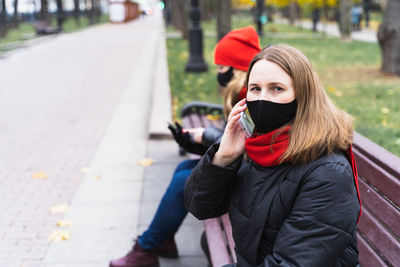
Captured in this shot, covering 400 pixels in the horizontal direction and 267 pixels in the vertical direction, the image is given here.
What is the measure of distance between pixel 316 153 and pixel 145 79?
9.97 metres

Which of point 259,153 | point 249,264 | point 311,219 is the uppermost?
point 259,153

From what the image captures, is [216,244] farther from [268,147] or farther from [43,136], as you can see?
[43,136]

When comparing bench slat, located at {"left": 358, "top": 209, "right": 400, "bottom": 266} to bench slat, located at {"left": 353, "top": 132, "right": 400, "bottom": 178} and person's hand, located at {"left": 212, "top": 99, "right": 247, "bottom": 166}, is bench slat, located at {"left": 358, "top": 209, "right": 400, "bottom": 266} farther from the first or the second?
person's hand, located at {"left": 212, "top": 99, "right": 247, "bottom": 166}

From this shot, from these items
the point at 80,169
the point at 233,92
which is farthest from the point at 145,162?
the point at 233,92

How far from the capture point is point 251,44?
3.29 metres

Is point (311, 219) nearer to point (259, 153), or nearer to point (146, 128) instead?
point (259, 153)

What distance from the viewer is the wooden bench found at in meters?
2.03

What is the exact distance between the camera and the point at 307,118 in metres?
1.81

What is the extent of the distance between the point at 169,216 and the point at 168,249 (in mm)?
328

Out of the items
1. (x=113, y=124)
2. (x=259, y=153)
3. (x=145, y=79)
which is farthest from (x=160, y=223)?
(x=145, y=79)

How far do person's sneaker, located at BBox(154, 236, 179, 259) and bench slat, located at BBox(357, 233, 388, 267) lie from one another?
1238mm

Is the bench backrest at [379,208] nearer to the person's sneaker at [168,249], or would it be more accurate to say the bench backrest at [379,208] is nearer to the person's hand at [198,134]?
the person's hand at [198,134]

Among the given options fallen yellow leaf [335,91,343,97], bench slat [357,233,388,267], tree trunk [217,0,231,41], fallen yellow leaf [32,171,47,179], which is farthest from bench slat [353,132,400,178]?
tree trunk [217,0,231,41]

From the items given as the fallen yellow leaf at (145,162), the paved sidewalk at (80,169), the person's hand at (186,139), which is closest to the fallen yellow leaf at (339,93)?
the paved sidewalk at (80,169)
